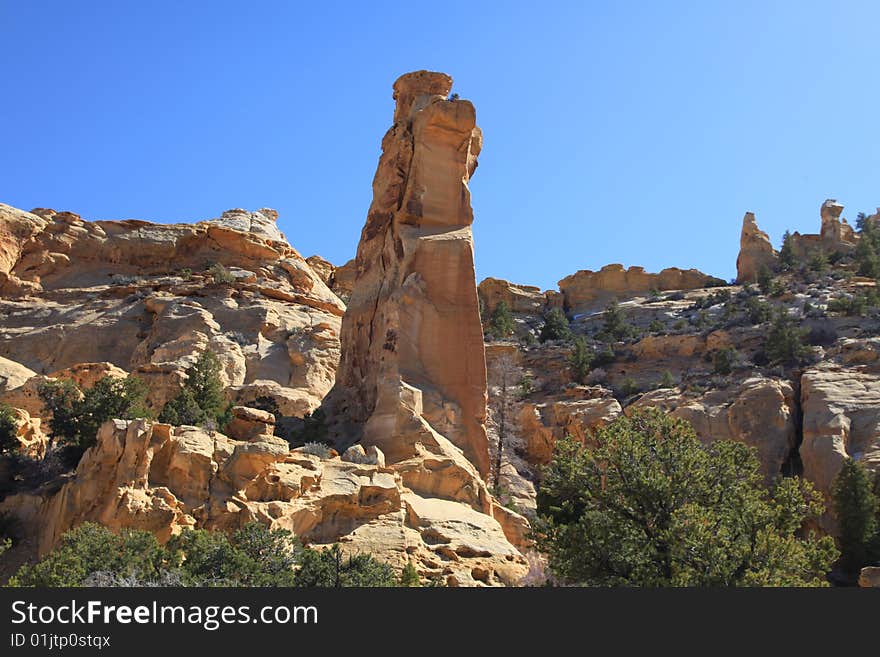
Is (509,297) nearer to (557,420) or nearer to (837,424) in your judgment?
(557,420)

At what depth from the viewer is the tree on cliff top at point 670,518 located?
17.2 metres

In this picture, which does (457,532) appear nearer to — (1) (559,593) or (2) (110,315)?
(1) (559,593)

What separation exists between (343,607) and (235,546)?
5.90 m

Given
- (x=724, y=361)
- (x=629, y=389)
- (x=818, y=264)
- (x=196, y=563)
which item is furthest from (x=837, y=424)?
(x=196, y=563)

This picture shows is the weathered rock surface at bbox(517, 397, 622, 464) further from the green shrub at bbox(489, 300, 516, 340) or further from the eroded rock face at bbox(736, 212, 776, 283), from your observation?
the eroded rock face at bbox(736, 212, 776, 283)

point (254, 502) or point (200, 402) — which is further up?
point (200, 402)

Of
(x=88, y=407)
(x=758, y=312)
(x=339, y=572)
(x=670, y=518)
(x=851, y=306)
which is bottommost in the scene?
(x=339, y=572)

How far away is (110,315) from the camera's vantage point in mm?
50031

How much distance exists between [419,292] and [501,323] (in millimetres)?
36472

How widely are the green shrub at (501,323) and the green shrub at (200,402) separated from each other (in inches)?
1325

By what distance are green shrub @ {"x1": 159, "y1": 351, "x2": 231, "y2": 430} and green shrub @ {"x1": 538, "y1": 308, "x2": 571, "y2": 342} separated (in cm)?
3725

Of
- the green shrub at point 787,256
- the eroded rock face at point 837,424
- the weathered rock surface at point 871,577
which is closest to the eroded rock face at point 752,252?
the green shrub at point 787,256

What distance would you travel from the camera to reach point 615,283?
82.7 metres

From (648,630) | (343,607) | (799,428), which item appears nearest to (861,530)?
(799,428)
